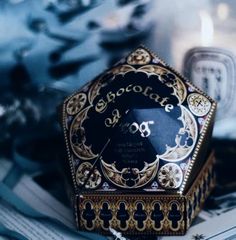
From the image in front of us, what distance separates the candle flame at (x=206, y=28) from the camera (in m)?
0.97

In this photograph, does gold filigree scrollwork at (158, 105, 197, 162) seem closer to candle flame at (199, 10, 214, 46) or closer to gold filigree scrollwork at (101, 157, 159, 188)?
gold filigree scrollwork at (101, 157, 159, 188)

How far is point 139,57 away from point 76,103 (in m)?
0.09

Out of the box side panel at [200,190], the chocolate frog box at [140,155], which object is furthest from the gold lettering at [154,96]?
the box side panel at [200,190]

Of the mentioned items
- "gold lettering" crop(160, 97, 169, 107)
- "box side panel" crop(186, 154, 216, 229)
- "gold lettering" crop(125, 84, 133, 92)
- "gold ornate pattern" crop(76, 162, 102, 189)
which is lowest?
"box side panel" crop(186, 154, 216, 229)

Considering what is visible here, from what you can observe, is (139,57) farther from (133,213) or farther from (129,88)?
(133,213)

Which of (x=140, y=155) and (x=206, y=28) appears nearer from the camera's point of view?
(x=140, y=155)

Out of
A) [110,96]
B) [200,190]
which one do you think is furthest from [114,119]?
[200,190]

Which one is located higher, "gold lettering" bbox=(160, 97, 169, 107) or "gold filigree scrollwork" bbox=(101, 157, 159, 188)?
"gold lettering" bbox=(160, 97, 169, 107)

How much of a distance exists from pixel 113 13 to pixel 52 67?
11 cm

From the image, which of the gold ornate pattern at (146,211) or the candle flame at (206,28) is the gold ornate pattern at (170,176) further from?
the candle flame at (206,28)

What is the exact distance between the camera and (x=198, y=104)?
0.82 metres

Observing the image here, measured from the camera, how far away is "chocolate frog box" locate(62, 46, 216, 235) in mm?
779

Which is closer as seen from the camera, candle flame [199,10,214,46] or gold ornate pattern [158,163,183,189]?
gold ornate pattern [158,163,183,189]

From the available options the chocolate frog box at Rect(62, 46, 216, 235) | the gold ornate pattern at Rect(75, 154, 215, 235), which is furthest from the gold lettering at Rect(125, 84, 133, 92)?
the gold ornate pattern at Rect(75, 154, 215, 235)
